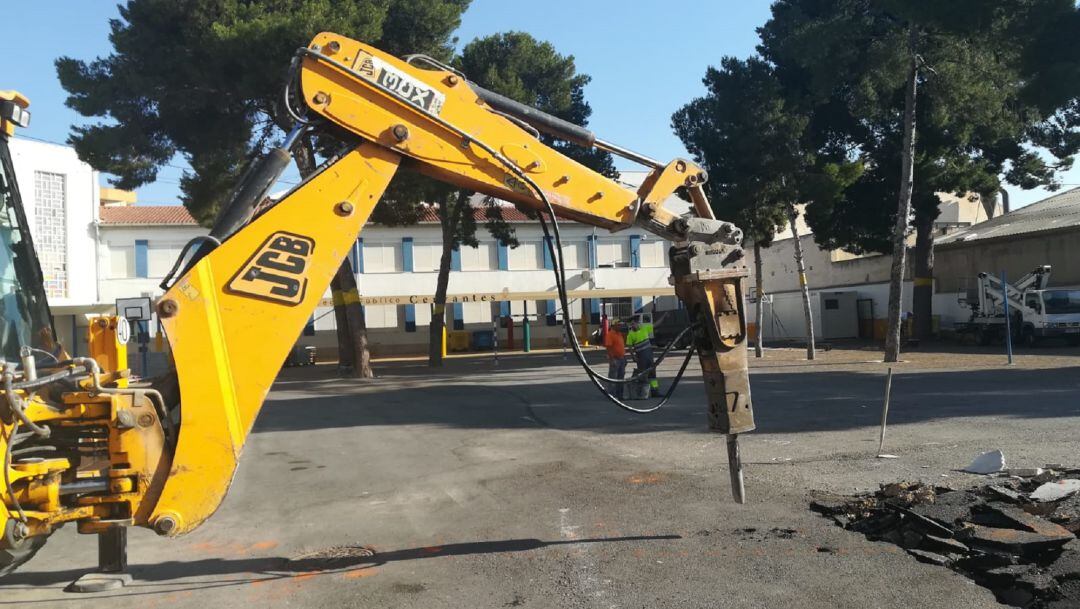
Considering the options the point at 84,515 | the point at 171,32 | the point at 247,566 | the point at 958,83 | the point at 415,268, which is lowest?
the point at 247,566

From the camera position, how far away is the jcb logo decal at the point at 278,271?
16.8ft

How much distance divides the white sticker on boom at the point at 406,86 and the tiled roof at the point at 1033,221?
36.2m

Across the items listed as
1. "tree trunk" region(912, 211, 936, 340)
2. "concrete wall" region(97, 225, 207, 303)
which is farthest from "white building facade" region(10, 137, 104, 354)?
"tree trunk" region(912, 211, 936, 340)

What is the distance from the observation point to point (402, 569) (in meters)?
6.34

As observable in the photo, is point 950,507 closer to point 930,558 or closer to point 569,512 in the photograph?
point 930,558

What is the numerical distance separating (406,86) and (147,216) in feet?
139

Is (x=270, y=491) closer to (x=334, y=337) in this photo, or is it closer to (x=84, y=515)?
(x=84, y=515)

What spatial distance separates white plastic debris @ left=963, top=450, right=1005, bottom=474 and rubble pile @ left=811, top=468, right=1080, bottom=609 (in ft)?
1.19

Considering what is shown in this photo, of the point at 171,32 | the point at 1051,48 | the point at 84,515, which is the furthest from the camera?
the point at 171,32

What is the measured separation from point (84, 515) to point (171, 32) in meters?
21.3

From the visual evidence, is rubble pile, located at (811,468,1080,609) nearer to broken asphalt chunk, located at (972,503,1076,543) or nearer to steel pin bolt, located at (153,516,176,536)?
broken asphalt chunk, located at (972,503,1076,543)

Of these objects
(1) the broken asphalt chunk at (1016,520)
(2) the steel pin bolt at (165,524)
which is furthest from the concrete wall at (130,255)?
(1) the broken asphalt chunk at (1016,520)

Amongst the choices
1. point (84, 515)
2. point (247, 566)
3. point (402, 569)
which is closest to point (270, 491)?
point (247, 566)

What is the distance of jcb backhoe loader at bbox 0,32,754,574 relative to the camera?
4820mm
